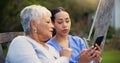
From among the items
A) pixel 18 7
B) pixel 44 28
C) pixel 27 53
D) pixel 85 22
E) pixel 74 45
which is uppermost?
pixel 44 28

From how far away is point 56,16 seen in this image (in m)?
3.28

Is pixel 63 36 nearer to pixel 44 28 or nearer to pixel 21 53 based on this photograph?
pixel 44 28

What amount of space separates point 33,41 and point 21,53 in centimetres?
15

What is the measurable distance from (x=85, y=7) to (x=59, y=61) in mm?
12583

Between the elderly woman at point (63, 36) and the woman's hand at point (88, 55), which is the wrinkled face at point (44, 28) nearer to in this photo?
the woman's hand at point (88, 55)

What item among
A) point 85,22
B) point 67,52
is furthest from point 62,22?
point 85,22

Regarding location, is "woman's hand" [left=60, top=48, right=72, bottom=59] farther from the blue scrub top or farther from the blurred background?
the blurred background

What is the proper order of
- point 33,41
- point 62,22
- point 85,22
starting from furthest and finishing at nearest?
point 85,22
point 62,22
point 33,41

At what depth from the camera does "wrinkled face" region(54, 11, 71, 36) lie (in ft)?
10.6

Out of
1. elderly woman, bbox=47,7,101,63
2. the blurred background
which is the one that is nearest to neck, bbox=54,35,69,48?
elderly woman, bbox=47,7,101,63

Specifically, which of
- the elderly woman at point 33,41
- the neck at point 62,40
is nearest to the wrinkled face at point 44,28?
the elderly woman at point 33,41

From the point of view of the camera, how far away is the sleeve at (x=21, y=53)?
101 inches

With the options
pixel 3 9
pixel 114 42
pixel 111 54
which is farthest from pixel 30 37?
pixel 114 42

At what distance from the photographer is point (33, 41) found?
2670 millimetres
